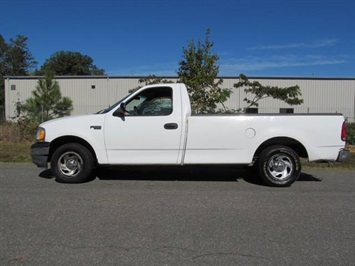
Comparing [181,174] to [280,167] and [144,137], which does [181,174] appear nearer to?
[144,137]

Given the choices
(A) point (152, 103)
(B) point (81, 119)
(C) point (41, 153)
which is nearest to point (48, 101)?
(C) point (41, 153)

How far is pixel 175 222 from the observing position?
16.6 feet

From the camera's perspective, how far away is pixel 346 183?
25.9 feet

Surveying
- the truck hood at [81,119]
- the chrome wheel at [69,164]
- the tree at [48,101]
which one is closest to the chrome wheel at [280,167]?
the truck hood at [81,119]

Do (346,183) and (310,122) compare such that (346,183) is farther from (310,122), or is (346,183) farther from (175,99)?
(175,99)

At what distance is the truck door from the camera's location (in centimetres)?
741

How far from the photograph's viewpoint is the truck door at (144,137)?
7.41 meters

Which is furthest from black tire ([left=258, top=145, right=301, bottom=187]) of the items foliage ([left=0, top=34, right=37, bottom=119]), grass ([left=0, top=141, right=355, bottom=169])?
foliage ([left=0, top=34, right=37, bottom=119])

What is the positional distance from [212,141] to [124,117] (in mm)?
1807

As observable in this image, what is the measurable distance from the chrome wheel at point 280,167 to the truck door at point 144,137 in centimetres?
190

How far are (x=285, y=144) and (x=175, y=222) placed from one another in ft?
11.6

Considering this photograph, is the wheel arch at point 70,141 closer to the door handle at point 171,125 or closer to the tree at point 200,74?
the door handle at point 171,125

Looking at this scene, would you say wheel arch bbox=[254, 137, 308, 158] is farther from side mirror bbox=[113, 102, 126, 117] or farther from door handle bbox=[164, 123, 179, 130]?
side mirror bbox=[113, 102, 126, 117]

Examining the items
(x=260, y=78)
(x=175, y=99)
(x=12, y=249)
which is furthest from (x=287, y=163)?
(x=260, y=78)
